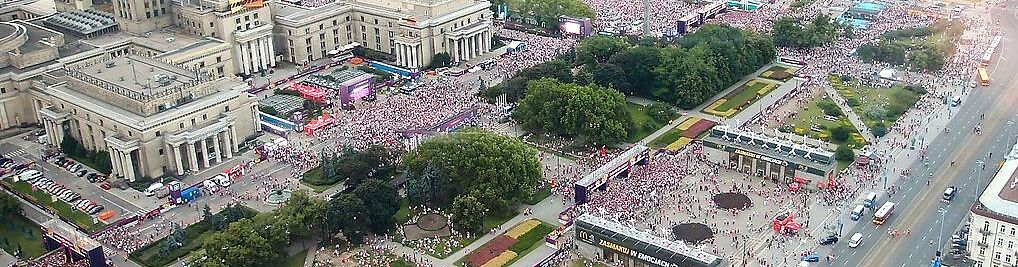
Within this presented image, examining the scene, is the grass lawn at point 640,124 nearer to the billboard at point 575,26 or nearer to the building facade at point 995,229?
the billboard at point 575,26

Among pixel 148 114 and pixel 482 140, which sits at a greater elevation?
pixel 148 114

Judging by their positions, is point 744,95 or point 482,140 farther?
point 744,95

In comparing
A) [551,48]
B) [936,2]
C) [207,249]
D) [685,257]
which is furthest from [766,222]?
[936,2]

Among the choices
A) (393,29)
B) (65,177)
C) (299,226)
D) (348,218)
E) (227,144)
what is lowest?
(65,177)

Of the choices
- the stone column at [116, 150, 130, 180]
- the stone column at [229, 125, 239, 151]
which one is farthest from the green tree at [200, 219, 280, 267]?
the stone column at [229, 125, 239, 151]

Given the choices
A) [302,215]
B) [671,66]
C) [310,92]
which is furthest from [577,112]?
[310,92]

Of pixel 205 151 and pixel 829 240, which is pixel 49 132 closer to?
pixel 205 151

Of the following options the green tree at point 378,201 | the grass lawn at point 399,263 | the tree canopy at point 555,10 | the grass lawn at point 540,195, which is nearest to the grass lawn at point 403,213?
the green tree at point 378,201
